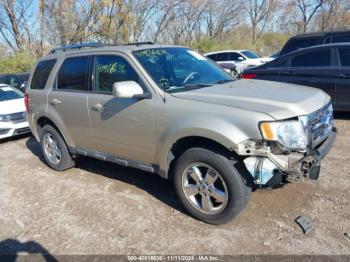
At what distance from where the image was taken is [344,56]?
6.71 meters

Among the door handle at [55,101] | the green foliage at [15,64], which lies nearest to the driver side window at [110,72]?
the door handle at [55,101]

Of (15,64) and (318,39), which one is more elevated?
(318,39)

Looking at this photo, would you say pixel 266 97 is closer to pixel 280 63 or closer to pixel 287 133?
pixel 287 133

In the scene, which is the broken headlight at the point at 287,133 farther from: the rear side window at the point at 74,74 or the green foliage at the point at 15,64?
the green foliage at the point at 15,64

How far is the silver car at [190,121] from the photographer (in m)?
3.02

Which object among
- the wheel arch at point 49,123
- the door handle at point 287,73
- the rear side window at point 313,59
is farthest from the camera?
the door handle at point 287,73

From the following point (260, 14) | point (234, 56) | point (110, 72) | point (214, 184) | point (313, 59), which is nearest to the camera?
point (214, 184)

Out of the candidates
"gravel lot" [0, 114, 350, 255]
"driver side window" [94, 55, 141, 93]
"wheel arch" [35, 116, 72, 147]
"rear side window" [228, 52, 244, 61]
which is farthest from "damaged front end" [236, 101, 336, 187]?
"rear side window" [228, 52, 244, 61]

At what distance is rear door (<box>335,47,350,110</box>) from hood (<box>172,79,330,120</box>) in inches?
128

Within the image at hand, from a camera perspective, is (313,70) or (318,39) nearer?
(313,70)

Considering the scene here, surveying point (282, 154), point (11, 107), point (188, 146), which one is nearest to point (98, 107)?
point (188, 146)

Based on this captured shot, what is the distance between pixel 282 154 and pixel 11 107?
682cm

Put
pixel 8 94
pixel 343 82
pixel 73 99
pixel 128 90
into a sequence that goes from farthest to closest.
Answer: pixel 8 94, pixel 343 82, pixel 73 99, pixel 128 90

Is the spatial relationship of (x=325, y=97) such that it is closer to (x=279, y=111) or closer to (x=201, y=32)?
(x=279, y=111)
